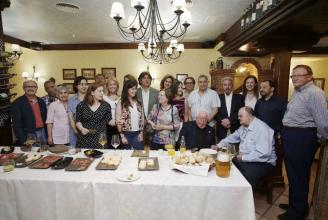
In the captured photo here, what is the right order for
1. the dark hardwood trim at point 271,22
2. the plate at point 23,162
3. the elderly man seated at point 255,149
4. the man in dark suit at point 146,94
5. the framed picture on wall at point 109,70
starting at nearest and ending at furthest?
the plate at point 23,162 < the dark hardwood trim at point 271,22 < the elderly man seated at point 255,149 < the man in dark suit at point 146,94 < the framed picture on wall at point 109,70

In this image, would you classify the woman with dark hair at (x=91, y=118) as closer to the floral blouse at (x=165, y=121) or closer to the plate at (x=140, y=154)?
the plate at (x=140, y=154)

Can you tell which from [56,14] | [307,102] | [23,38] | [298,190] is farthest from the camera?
[23,38]

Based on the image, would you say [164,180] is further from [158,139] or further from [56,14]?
[56,14]

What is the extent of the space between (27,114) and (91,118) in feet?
3.14

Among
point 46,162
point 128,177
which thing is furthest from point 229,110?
point 46,162

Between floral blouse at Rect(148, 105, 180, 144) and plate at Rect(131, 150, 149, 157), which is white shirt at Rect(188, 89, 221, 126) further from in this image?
plate at Rect(131, 150, 149, 157)

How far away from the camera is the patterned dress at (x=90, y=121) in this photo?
2293 mm

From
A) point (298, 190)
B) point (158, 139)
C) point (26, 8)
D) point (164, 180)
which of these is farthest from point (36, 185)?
point (26, 8)

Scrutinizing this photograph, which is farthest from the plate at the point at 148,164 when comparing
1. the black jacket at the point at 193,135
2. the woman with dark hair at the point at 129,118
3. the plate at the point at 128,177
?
the black jacket at the point at 193,135

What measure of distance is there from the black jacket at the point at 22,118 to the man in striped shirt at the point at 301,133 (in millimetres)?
3019

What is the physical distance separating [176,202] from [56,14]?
3951 mm

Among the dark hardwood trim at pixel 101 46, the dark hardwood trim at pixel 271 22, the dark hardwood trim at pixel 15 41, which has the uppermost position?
the dark hardwood trim at pixel 101 46

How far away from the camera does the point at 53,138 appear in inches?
103

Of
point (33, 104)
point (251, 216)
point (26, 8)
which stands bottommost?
point (251, 216)
